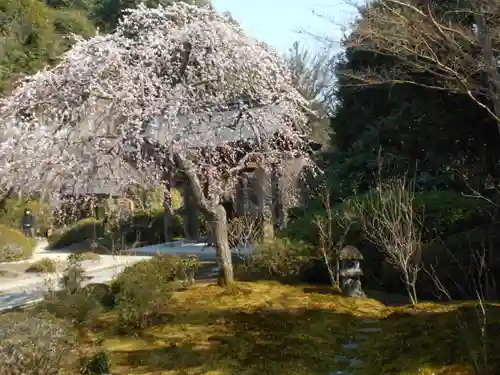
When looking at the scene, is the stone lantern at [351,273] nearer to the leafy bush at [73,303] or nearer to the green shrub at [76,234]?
the leafy bush at [73,303]

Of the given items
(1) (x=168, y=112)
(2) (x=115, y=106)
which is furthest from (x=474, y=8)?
(2) (x=115, y=106)

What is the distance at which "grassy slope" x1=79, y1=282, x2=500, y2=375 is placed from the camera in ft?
16.5

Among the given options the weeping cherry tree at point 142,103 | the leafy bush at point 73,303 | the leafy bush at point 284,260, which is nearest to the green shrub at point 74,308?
the leafy bush at point 73,303

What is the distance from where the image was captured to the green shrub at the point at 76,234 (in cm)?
2116

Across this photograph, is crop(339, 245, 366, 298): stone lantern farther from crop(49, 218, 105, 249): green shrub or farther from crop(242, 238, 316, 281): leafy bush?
crop(49, 218, 105, 249): green shrub

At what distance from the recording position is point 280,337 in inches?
238

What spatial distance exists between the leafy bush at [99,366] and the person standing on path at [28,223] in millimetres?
18455

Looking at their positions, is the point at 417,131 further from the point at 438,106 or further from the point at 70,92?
the point at 70,92

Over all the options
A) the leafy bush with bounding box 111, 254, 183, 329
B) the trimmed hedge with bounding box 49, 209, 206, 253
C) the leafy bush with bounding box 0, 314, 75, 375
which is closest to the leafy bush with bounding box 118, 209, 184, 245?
the trimmed hedge with bounding box 49, 209, 206, 253

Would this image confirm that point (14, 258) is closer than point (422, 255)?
No

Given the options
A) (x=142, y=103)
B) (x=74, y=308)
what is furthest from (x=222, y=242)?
(x=142, y=103)

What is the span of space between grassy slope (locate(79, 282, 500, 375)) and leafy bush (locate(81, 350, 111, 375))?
238 millimetres

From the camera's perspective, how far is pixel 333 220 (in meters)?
9.42

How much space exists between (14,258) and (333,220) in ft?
39.6
